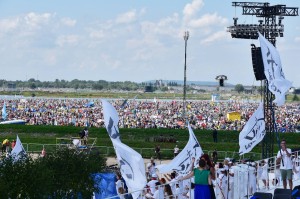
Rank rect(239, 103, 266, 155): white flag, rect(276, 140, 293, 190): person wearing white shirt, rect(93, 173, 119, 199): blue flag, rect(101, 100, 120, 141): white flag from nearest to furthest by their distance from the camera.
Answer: rect(101, 100, 120, 141): white flag, rect(276, 140, 293, 190): person wearing white shirt, rect(239, 103, 266, 155): white flag, rect(93, 173, 119, 199): blue flag

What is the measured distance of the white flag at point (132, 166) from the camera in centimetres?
1543

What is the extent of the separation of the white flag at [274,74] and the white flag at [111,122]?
206 inches

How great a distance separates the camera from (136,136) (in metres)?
58.3

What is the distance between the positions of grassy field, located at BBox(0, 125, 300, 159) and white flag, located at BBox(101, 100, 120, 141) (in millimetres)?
29240

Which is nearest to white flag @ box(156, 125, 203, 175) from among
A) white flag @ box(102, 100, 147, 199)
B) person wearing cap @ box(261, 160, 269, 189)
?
person wearing cap @ box(261, 160, 269, 189)

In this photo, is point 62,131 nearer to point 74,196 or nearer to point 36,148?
point 36,148

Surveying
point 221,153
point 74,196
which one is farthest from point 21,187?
point 221,153

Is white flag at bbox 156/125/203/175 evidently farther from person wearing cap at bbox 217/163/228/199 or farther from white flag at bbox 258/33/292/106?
white flag at bbox 258/33/292/106

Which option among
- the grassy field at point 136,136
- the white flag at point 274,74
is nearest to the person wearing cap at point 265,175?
the white flag at point 274,74

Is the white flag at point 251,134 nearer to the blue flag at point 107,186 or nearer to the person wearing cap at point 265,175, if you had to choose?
the person wearing cap at point 265,175

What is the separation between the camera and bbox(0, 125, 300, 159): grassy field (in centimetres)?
4956

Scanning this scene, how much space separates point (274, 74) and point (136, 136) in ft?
126

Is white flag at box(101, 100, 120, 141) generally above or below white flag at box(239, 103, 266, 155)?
above

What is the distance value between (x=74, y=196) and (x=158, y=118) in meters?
69.8
